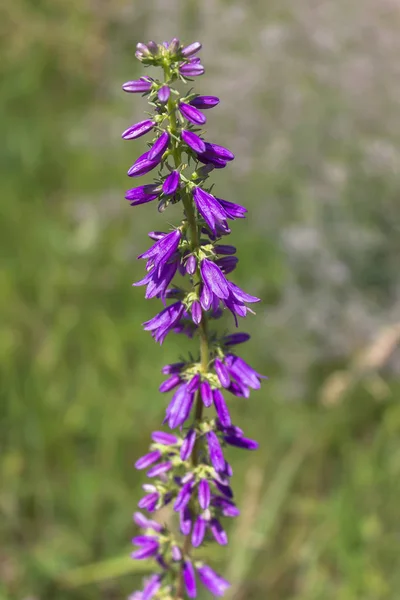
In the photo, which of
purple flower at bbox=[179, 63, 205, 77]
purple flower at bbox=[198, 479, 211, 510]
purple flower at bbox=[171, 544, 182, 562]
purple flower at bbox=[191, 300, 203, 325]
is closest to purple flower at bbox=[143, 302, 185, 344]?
purple flower at bbox=[191, 300, 203, 325]

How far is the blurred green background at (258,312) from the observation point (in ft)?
17.2

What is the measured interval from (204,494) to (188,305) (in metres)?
0.75

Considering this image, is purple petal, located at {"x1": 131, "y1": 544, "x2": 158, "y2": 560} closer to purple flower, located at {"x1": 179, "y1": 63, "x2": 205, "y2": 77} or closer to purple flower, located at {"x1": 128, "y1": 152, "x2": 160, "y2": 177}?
purple flower, located at {"x1": 128, "y1": 152, "x2": 160, "y2": 177}

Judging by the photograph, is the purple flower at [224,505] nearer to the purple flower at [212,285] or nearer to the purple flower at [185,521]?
the purple flower at [185,521]

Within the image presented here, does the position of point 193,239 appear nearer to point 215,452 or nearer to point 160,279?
point 160,279

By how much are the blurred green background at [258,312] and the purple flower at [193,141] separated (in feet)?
9.15

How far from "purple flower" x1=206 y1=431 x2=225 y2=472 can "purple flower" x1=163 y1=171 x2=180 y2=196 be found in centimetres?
96

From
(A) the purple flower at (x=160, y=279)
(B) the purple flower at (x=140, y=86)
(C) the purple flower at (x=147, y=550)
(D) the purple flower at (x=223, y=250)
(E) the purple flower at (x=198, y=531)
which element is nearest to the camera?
(B) the purple flower at (x=140, y=86)

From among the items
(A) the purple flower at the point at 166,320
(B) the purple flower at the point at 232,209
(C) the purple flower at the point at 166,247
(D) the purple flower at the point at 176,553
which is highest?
(B) the purple flower at the point at 232,209

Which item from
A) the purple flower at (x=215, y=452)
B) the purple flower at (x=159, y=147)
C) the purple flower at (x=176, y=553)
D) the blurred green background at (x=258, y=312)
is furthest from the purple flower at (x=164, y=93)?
the blurred green background at (x=258, y=312)

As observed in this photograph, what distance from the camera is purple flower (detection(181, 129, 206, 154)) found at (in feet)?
7.22

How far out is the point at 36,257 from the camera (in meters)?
8.27

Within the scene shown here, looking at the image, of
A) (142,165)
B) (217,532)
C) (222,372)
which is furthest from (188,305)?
(217,532)

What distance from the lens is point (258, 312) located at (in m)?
7.94
